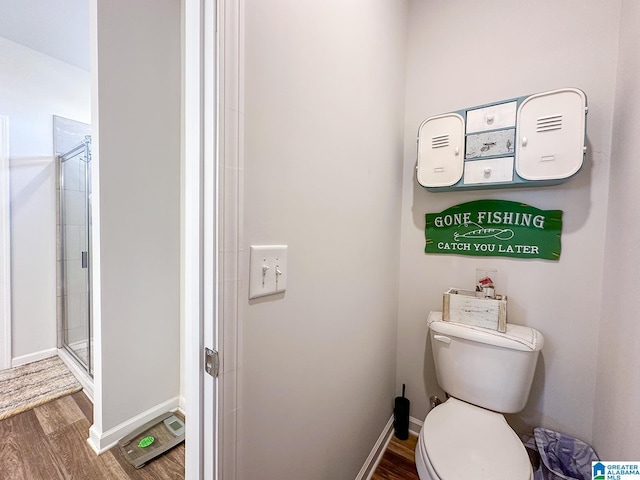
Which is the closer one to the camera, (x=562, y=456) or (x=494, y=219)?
(x=562, y=456)

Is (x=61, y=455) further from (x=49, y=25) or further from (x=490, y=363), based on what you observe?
(x=49, y=25)

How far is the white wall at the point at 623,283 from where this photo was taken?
2.68 feet

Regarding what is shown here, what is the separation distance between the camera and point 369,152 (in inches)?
45.1

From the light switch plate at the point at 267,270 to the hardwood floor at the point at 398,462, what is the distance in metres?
1.25

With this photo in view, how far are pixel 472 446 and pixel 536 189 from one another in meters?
1.13

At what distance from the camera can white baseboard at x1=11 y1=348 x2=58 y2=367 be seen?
205 centimetres


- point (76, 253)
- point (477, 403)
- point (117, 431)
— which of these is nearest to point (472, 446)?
point (477, 403)

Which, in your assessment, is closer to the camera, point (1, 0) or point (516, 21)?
point (516, 21)

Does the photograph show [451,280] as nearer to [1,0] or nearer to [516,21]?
[516,21]

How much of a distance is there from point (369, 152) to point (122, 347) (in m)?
1.67

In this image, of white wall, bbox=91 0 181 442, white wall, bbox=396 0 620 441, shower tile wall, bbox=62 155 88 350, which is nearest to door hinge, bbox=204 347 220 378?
white wall, bbox=91 0 181 442

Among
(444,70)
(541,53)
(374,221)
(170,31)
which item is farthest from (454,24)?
(170,31)

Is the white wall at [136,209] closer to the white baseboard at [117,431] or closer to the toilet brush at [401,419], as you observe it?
the white baseboard at [117,431]

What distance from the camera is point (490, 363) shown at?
3.64 feet
